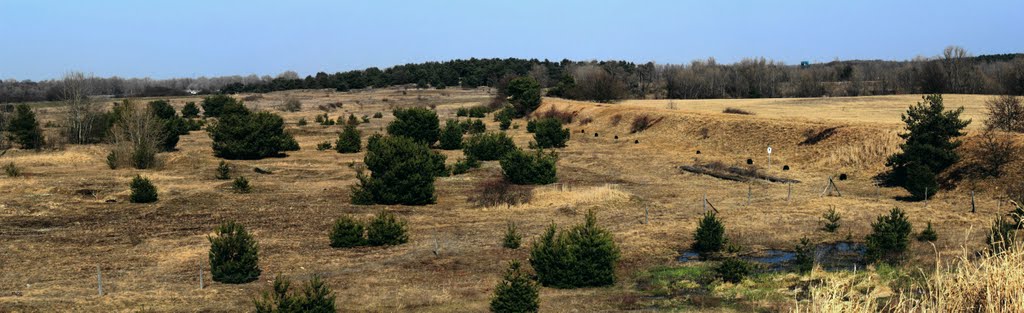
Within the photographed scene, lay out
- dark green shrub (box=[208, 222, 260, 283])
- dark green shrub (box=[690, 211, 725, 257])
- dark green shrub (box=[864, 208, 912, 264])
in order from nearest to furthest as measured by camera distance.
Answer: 1. dark green shrub (box=[208, 222, 260, 283])
2. dark green shrub (box=[864, 208, 912, 264])
3. dark green shrub (box=[690, 211, 725, 257])

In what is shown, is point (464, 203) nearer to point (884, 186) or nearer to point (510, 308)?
point (510, 308)

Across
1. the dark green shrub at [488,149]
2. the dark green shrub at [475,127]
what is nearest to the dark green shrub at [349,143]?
the dark green shrub at [488,149]

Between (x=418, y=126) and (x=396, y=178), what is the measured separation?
92.7 feet

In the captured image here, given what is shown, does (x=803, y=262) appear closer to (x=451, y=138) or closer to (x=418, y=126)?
(x=451, y=138)

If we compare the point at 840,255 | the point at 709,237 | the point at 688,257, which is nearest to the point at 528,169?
the point at 709,237

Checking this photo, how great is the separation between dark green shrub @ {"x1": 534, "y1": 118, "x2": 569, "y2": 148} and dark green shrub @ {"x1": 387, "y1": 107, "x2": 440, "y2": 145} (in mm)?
9072

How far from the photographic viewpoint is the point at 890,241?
78.4ft

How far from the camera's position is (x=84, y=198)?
36.0 meters

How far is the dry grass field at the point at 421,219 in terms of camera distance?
20.1 m

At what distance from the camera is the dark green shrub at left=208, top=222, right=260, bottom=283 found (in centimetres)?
2120

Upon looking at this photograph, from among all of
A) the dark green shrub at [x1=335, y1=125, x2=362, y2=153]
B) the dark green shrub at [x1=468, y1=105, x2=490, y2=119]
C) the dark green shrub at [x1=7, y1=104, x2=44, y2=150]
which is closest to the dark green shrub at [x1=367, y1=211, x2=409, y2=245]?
the dark green shrub at [x1=335, y1=125, x2=362, y2=153]

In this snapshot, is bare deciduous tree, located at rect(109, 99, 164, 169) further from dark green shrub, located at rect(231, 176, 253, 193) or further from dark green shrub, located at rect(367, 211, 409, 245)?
dark green shrub, located at rect(367, 211, 409, 245)

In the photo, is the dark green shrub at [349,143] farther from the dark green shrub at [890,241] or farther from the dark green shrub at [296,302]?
the dark green shrub at [296,302]

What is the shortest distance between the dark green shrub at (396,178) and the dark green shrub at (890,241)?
20.0 m
